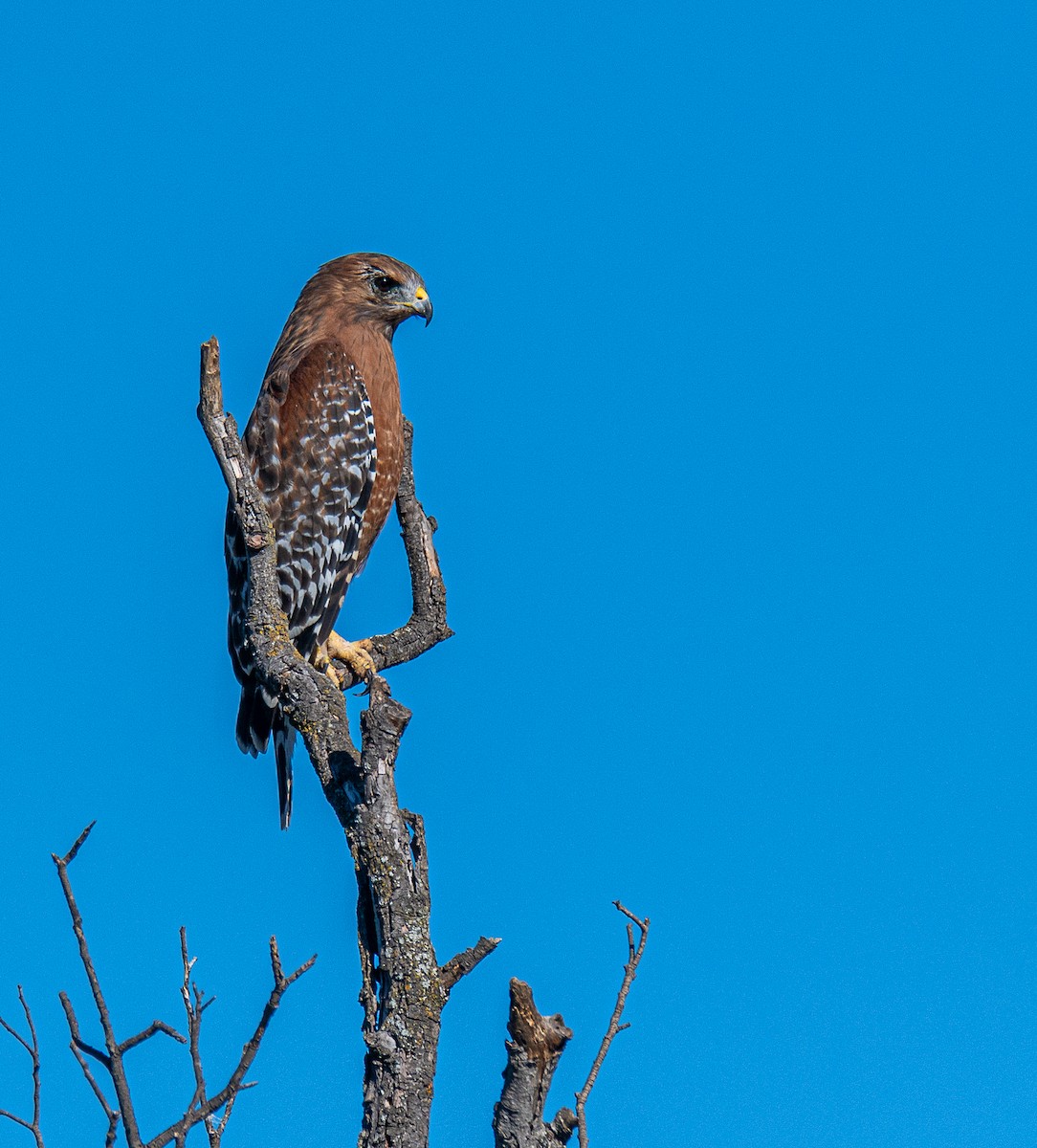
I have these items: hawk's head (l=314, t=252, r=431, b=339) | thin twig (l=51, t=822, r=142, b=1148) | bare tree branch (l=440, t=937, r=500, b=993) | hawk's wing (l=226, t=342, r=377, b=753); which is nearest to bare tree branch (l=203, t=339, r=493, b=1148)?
bare tree branch (l=440, t=937, r=500, b=993)

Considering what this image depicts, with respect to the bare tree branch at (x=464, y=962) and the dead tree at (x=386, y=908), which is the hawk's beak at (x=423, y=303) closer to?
the dead tree at (x=386, y=908)

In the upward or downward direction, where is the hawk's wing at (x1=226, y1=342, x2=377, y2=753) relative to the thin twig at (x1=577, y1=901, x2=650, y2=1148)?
upward

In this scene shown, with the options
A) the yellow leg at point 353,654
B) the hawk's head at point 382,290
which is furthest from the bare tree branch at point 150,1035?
the hawk's head at point 382,290

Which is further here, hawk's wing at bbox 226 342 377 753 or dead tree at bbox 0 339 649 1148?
hawk's wing at bbox 226 342 377 753

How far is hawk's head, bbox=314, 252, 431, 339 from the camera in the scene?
850 cm

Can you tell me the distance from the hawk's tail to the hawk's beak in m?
2.54

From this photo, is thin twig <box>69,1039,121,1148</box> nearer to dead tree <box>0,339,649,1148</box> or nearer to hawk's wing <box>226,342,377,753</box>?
dead tree <box>0,339,649,1148</box>

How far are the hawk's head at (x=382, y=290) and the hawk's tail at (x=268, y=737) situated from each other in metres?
2.47

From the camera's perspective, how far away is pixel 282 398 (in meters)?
8.02

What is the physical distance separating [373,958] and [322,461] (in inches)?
149

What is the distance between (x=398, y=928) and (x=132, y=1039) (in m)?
1.08

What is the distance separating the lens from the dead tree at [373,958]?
3717 mm

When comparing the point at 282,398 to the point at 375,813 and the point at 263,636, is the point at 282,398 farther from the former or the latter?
the point at 375,813

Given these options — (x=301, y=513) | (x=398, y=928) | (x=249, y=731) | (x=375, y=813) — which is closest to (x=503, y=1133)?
(x=398, y=928)
